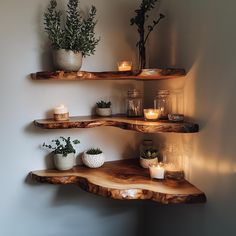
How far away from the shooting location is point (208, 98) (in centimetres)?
120

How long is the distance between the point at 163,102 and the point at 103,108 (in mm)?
359

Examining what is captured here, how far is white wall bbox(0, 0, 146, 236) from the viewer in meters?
1.50

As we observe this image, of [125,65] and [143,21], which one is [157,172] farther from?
[143,21]

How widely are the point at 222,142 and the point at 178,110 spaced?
0.39 metres

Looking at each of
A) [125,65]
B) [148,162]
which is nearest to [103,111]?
[125,65]

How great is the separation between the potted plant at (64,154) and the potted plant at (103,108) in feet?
0.72

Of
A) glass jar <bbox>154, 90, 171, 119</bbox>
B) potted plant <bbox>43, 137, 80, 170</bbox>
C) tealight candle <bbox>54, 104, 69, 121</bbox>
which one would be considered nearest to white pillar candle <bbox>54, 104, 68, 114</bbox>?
tealight candle <bbox>54, 104, 69, 121</bbox>

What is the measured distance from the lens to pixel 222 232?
3.65ft

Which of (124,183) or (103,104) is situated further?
(103,104)

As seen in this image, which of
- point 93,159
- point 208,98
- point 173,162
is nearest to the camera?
point 208,98

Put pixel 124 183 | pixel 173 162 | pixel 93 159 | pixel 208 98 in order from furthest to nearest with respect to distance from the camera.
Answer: pixel 93 159 < pixel 173 162 < pixel 124 183 < pixel 208 98

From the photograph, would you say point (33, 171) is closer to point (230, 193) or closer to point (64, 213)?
point (64, 213)

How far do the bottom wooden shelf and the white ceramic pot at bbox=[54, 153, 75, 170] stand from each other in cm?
3

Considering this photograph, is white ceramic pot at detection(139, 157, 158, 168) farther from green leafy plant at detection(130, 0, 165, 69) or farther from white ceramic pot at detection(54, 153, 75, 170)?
green leafy plant at detection(130, 0, 165, 69)
